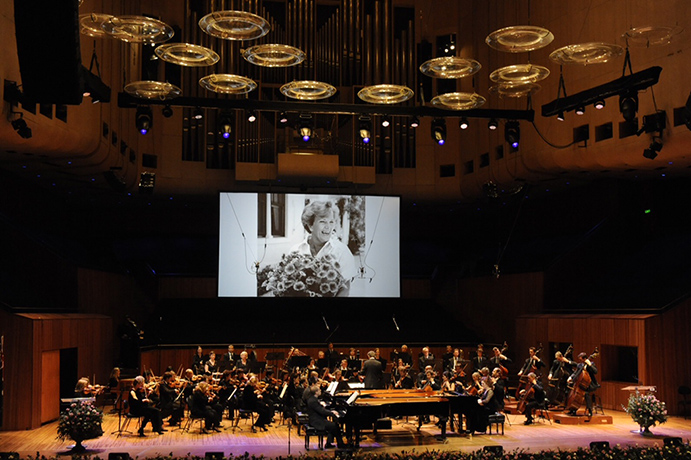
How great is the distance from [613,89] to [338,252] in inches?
346

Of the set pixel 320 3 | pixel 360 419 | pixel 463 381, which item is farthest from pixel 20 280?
pixel 320 3

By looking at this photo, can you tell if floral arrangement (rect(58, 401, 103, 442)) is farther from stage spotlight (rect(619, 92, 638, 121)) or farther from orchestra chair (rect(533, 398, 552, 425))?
stage spotlight (rect(619, 92, 638, 121))

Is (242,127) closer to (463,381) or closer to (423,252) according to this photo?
(423,252)

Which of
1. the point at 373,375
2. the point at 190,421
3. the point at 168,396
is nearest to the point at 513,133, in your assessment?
the point at 373,375

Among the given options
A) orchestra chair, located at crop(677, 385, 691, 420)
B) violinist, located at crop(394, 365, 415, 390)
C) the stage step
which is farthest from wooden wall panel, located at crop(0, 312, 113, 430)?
orchestra chair, located at crop(677, 385, 691, 420)

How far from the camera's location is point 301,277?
18.3 m

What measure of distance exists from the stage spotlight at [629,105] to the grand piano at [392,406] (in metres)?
5.29

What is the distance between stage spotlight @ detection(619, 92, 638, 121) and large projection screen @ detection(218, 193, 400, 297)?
8.14 m

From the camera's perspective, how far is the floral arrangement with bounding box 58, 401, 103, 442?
10.6 m

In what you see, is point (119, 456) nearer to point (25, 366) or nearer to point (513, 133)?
point (25, 366)

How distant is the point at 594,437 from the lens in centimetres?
1177

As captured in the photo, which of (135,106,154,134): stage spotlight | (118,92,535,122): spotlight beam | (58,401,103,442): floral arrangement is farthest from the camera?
(135,106,154,134): stage spotlight

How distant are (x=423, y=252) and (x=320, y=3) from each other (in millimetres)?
8295

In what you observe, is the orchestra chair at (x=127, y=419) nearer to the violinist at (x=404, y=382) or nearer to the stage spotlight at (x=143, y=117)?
the violinist at (x=404, y=382)
